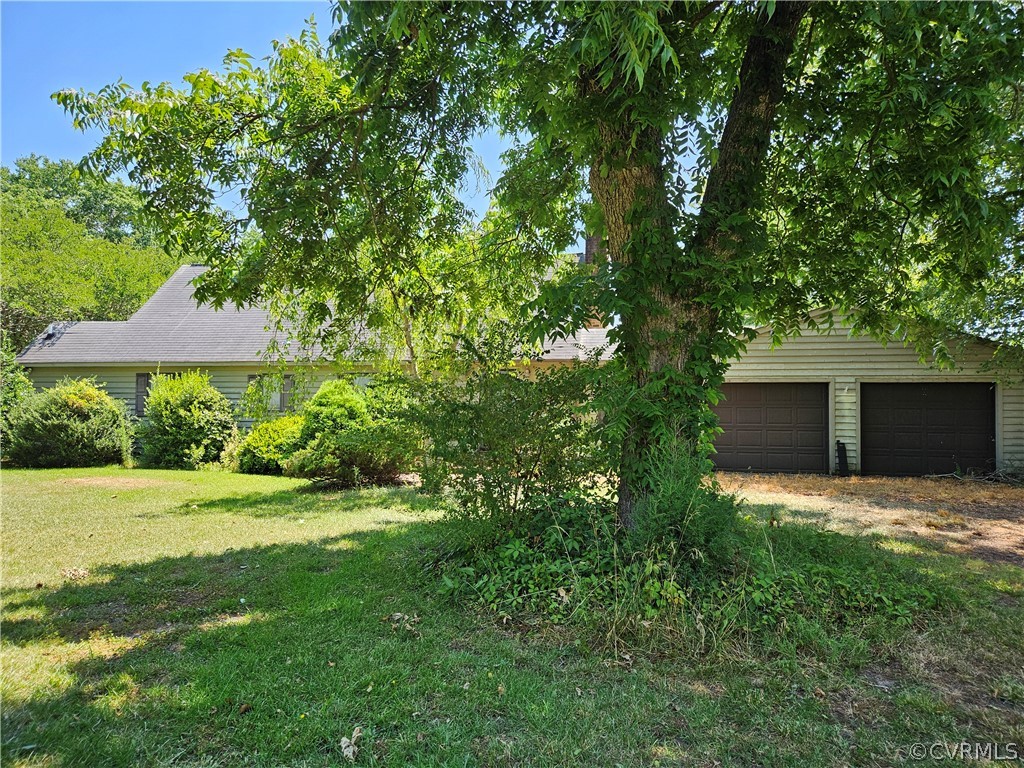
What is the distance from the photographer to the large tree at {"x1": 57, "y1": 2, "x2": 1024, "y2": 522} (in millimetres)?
4242

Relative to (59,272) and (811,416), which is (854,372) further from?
(59,272)

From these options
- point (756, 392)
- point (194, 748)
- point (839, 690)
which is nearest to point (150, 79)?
point (194, 748)

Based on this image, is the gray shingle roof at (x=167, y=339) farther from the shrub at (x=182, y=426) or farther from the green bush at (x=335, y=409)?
the green bush at (x=335, y=409)

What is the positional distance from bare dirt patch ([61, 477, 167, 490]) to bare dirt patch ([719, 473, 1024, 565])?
1082cm

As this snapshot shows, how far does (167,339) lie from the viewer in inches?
686

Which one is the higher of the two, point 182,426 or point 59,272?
point 59,272

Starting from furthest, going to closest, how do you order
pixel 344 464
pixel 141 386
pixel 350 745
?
pixel 141 386 < pixel 344 464 < pixel 350 745

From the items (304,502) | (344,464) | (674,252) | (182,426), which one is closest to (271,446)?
(182,426)

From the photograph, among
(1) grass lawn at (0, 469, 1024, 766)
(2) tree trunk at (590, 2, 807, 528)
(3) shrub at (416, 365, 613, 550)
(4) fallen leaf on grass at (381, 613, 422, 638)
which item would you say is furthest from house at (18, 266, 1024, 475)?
(4) fallen leaf on grass at (381, 613, 422, 638)

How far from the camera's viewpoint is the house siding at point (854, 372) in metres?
12.2

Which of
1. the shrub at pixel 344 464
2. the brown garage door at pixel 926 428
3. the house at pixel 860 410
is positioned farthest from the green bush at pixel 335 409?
the brown garage door at pixel 926 428

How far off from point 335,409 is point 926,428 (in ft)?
42.8

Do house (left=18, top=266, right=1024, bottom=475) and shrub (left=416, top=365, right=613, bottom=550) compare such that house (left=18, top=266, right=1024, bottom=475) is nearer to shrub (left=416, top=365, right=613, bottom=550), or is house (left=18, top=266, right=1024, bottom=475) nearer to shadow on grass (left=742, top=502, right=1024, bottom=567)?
shadow on grass (left=742, top=502, right=1024, bottom=567)

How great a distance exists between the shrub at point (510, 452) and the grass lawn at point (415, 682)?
569 mm
